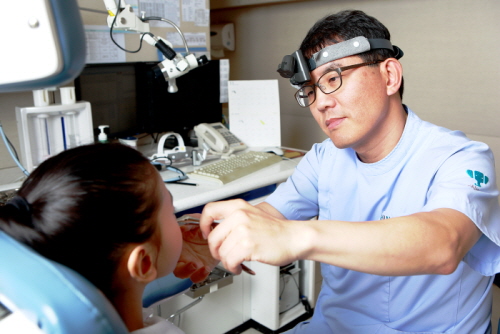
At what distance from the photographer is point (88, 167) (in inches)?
27.2

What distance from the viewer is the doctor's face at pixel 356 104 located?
4.00 ft

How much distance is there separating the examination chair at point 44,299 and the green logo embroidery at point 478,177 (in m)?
0.80

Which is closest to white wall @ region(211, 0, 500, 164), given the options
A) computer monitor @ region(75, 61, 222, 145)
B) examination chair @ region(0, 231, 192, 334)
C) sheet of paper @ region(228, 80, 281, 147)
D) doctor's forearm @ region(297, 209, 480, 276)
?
sheet of paper @ region(228, 80, 281, 147)

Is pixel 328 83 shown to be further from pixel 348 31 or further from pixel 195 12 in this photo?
pixel 195 12

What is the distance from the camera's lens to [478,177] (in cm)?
98

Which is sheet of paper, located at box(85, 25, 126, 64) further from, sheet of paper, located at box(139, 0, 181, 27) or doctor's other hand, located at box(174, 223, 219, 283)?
doctor's other hand, located at box(174, 223, 219, 283)

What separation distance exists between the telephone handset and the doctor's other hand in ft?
4.34

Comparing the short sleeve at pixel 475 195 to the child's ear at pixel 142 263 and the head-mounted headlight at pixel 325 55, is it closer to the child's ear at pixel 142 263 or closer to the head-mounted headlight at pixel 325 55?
the head-mounted headlight at pixel 325 55

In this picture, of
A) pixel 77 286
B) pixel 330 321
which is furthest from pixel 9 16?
pixel 330 321

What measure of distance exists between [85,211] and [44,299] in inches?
8.0

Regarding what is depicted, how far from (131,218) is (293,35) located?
2483 mm

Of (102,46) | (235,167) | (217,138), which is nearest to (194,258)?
(235,167)

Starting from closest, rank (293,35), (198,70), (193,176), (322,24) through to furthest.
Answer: (322,24) < (193,176) < (198,70) < (293,35)

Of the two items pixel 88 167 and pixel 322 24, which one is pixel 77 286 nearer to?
pixel 88 167
